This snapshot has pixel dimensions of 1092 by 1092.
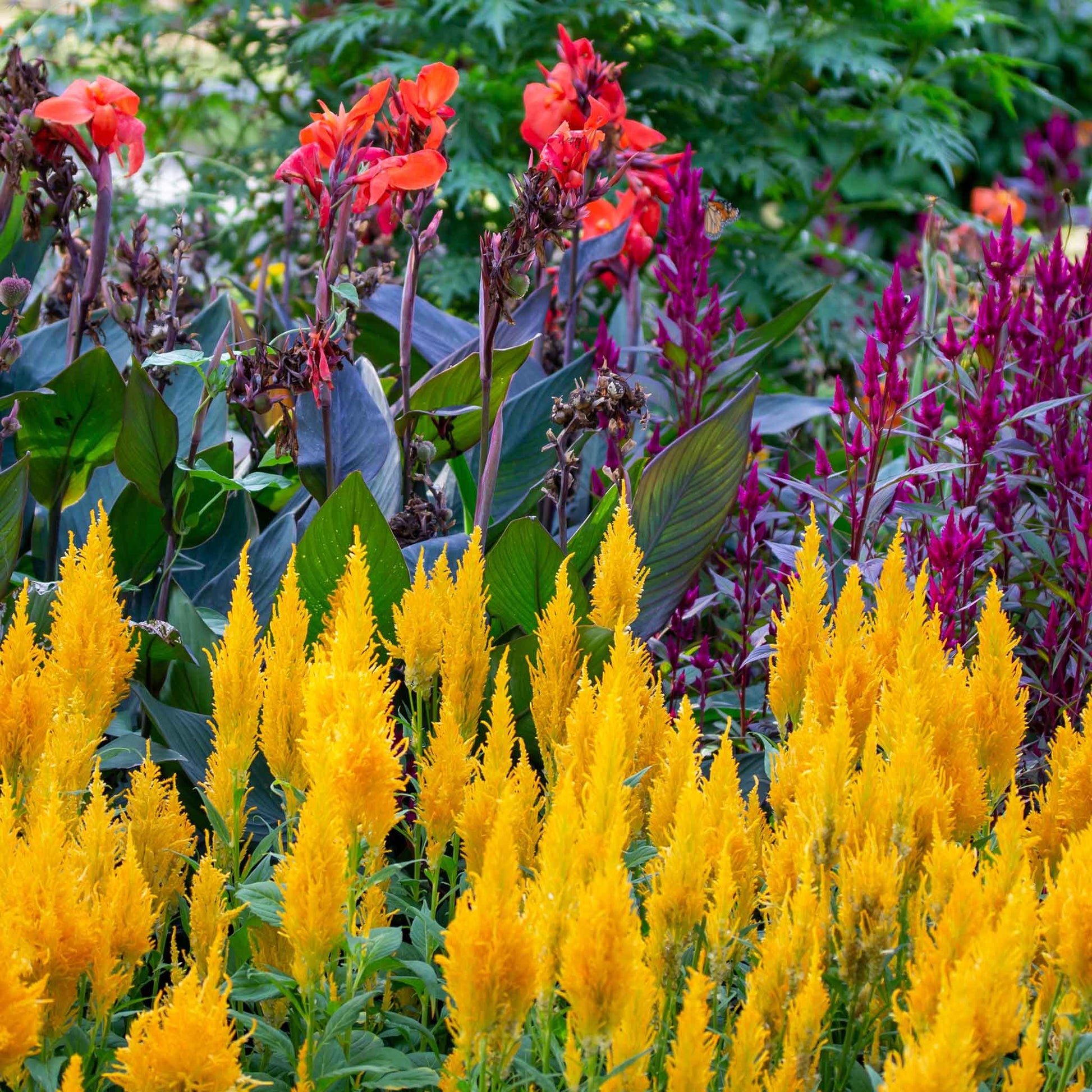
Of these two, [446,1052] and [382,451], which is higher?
[382,451]

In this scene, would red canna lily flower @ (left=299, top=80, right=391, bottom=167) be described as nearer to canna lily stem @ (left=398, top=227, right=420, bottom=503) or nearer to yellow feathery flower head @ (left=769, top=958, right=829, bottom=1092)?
canna lily stem @ (left=398, top=227, right=420, bottom=503)

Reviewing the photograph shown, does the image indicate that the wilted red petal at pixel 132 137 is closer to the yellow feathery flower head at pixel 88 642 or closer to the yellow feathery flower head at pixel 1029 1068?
the yellow feathery flower head at pixel 88 642

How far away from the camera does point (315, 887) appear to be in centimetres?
93

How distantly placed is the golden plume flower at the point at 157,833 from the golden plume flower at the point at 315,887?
0.25 m

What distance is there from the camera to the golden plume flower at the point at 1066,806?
121 cm

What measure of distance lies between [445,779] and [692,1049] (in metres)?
0.37

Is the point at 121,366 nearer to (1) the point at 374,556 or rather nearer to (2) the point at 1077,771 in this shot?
(1) the point at 374,556

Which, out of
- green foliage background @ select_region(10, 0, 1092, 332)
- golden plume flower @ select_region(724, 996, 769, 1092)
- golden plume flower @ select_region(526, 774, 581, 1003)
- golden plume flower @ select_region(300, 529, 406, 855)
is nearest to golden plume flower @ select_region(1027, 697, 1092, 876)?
golden plume flower @ select_region(724, 996, 769, 1092)

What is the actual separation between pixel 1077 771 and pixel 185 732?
1058 mm

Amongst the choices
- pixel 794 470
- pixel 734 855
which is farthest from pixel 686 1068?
pixel 794 470

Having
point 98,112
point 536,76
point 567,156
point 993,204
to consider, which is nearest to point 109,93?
point 98,112

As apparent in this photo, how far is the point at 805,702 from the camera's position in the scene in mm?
1222

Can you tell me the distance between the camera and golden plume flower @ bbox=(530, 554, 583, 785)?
4.33 feet

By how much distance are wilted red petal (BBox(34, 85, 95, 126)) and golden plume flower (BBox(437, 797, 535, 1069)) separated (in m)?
1.38
